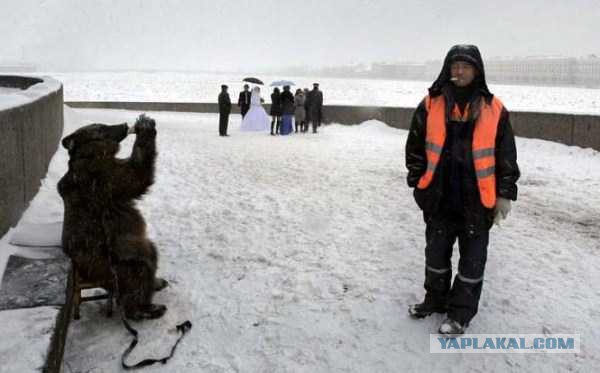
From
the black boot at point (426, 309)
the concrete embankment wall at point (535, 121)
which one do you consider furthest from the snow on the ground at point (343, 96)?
the black boot at point (426, 309)

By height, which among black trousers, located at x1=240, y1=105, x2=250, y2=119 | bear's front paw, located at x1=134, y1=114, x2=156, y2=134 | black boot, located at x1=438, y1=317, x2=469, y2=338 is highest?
black trousers, located at x1=240, y1=105, x2=250, y2=119

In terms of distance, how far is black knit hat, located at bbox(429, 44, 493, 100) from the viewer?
131 inches

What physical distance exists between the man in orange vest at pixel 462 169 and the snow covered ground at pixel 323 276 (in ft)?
1.56

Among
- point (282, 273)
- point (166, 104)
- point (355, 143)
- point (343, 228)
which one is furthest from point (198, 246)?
point (166, 104)

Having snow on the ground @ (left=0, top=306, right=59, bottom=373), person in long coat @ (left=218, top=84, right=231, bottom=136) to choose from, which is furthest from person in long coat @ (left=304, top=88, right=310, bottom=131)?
snow on the ground @ (left=0, top=306, right=59, bottom=373)

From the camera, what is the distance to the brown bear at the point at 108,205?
128 inches

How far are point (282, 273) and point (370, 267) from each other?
827mm

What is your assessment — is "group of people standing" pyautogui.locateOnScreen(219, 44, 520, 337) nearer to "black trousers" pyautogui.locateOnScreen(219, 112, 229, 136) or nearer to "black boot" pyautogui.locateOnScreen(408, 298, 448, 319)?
"black boot" pyautogui.locateOnScreen(408, 298, 448, 319)

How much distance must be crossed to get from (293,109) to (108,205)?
44.5ft

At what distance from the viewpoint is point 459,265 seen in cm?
365

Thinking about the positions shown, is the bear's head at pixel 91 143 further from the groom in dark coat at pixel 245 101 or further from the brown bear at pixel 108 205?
the groom in dark coat at pixel 245 101

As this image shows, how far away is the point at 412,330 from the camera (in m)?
3.77

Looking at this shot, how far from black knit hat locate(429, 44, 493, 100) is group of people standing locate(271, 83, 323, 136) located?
Answer: 13.0 metres

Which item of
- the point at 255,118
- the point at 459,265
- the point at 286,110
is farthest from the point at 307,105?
the point at 459,265
